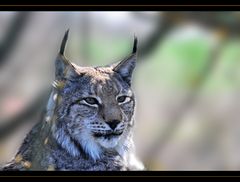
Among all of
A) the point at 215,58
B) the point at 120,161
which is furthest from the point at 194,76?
the point at 120,161

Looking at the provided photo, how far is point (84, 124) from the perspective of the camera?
7.79 metres

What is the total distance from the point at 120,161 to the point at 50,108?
0.56m

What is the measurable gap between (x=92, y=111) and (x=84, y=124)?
10 centimetres

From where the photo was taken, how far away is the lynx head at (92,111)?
25.4 feet

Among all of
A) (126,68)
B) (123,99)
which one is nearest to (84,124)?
(123,99)

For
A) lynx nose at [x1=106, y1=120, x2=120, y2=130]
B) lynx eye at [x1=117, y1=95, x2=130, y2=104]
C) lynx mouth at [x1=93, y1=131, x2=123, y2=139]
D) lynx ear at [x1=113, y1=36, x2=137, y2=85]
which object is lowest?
lynx mouth at [x1=93, y1=131, x2=123, y2=139]

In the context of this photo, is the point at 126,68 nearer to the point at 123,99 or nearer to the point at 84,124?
the point at 123,99

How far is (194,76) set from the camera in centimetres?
969

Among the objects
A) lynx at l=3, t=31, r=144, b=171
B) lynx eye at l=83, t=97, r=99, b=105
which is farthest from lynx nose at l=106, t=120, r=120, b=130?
lynx eye at l=83, t=97, r=99, b=105

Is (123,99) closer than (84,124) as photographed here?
No

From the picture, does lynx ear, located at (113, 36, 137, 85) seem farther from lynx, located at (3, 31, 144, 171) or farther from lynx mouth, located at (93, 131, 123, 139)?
lynx mouth, located at (93, 131, 123, 139)

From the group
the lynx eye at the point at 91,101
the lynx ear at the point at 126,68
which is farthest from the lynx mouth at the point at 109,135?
the lynx ear at the point at 126,68

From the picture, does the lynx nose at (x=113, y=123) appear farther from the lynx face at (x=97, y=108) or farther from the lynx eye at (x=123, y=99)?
the lynx eye at (x=123, y=99)

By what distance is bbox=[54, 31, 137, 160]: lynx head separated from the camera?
25.4 ft
